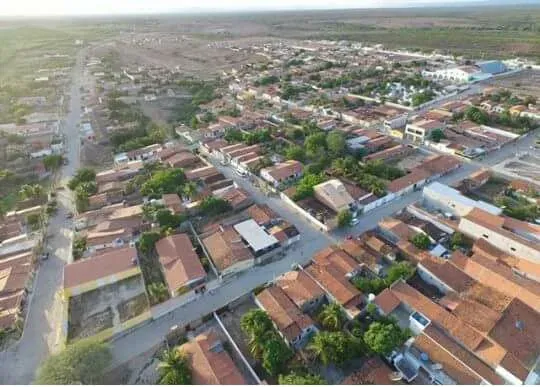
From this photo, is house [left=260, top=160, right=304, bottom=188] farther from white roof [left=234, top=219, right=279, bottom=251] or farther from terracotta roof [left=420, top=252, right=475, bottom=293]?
terracotta roof [left=420, top=252, right=475, bottom=293]

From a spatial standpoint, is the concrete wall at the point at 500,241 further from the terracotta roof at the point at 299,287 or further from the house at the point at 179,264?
the house at the point at 179,264

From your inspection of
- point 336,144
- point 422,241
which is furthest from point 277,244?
point 336,144

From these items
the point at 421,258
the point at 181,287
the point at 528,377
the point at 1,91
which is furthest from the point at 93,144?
the point at 528,377

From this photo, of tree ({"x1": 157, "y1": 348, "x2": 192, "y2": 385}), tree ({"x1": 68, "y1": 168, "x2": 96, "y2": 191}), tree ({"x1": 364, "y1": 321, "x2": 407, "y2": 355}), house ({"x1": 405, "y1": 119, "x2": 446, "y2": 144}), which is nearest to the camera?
tree ({"x1": 157, "y1": 348, "x2": 192, "y2": 385})

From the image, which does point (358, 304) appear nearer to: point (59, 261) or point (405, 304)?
point (405, 304)

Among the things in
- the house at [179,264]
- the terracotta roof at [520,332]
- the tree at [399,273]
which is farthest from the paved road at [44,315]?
the terracotta roof at [520,332]

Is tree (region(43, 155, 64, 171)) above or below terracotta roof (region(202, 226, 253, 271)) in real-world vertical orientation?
above

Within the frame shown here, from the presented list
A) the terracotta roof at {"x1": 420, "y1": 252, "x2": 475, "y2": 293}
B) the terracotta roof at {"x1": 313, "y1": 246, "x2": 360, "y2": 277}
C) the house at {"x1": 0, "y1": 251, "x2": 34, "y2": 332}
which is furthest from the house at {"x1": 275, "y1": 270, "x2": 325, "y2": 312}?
the house at {"x1": 0, "y1": 251, "x2": 34, "y2": 332}
